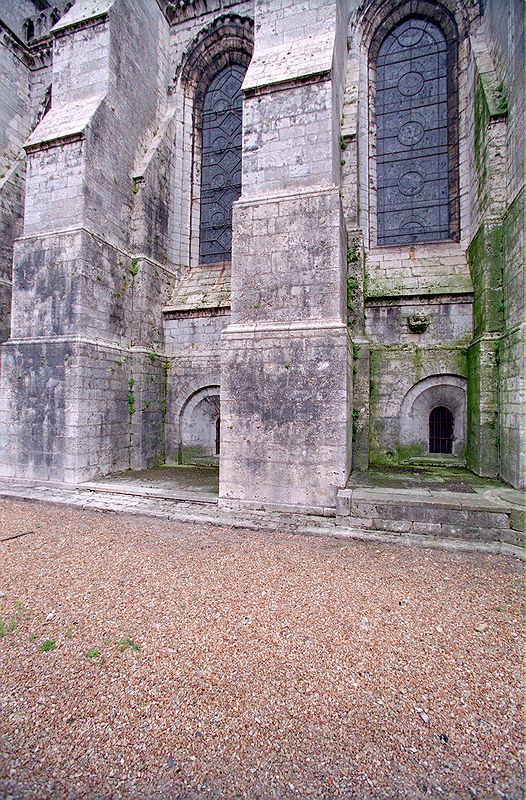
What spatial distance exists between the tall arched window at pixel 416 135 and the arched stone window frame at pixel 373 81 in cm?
14

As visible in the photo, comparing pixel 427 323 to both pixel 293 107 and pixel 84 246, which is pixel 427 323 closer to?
pixel 293 107

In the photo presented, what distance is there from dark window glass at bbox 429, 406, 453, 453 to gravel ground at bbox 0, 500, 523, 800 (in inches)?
154

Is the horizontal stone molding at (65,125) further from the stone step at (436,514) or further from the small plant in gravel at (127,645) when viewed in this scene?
the small plant in gravel at (127,645)

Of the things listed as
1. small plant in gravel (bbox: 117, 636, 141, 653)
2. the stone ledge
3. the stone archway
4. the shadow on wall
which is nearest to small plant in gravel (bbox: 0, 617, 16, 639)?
small plant in gravel (bbox: 117, 636, 141, 653)

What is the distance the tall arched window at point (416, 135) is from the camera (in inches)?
335

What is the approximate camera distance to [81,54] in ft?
26.3

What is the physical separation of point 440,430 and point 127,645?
722 cm

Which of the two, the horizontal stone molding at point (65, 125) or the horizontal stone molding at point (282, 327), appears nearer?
the horizontal stone molding at point (282, 327)

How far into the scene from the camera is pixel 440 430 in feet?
26.3

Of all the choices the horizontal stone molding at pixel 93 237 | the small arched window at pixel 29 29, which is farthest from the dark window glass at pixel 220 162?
the small arched window at pixel 29 29

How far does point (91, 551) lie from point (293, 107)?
7.06 metres

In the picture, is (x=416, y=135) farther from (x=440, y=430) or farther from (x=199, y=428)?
(x=199, y=428)

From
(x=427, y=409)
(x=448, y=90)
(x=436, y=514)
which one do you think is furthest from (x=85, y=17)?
(x=436, y=514)

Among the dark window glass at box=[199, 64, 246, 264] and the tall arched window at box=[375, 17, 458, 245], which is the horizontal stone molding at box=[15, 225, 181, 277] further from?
the tall arched window at box=[375, 17, 458, 245]
